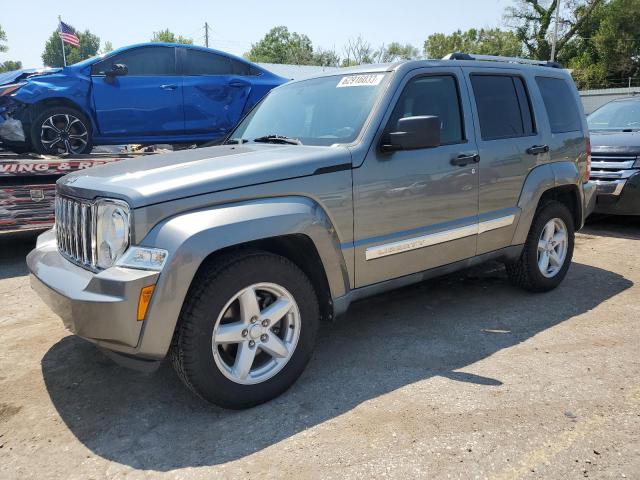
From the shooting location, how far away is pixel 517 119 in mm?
4477

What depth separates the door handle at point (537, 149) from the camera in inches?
175

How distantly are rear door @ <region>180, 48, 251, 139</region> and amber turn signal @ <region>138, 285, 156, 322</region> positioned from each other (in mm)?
5097

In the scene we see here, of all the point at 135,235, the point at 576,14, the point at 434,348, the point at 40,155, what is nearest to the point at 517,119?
the point at 434,348

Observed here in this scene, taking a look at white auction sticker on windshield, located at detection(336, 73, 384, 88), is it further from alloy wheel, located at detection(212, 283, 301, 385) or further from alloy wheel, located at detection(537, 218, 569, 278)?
alloy wheel, located at detection(537, 218, 569, 278)

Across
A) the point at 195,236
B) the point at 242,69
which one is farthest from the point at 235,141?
the point at 242,69

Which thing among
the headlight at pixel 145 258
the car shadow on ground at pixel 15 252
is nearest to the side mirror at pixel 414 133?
the headlight at pixel 145 258

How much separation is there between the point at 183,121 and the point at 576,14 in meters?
46.7

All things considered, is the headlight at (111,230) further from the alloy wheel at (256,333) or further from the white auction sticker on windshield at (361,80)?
the white auction sticker on windshield at (361,80)

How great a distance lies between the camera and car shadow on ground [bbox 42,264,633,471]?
2709 millimetres

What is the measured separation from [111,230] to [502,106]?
3.17 meters

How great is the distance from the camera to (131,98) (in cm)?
676

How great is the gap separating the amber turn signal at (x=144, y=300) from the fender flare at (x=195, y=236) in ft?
0.07

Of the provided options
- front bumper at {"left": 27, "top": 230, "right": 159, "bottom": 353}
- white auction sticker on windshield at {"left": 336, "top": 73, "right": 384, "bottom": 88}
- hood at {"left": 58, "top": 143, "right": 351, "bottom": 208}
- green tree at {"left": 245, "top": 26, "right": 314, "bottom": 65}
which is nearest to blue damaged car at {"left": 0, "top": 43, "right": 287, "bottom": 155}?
hood at {"left": 58, "top": 143, "right": 351, "bottom": 208}

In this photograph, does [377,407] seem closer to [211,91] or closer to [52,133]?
[52,133]
